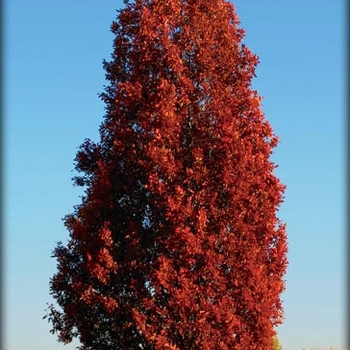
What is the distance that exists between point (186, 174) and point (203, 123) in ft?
6.73

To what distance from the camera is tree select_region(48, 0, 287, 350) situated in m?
25.5

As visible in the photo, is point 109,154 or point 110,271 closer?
point 110,271

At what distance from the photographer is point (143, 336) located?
85.4 feet

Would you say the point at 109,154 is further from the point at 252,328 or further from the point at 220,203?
the point at 252,328

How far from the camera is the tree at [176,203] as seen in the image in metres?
25.5

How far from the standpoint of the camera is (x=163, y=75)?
27.8 m

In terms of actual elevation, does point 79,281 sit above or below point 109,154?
below

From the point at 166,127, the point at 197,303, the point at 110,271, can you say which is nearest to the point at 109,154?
the point at 166,127

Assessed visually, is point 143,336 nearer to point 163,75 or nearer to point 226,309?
point 226,309

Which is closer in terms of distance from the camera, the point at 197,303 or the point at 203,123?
the point at 197,303

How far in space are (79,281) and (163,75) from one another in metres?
7.26

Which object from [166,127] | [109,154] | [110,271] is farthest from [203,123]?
[110,271]

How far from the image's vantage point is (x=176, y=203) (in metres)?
25.6

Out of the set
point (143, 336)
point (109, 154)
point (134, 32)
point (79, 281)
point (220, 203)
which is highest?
point (134, 32)
